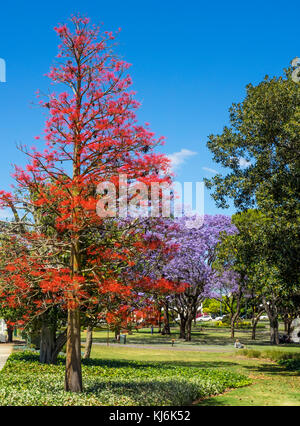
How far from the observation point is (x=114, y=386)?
54.1 feet

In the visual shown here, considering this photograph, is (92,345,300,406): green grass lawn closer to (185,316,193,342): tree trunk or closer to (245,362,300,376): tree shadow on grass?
(245,362,300,376): tree shadow on grass

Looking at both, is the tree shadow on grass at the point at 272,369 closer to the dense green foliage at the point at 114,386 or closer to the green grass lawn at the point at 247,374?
the green grass lawn at the point at 247,374

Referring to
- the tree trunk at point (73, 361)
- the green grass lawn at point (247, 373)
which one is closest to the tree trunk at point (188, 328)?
the green grass lawn at point (247, 373)

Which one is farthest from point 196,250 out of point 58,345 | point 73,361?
point 73,361

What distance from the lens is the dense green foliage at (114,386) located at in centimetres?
1377

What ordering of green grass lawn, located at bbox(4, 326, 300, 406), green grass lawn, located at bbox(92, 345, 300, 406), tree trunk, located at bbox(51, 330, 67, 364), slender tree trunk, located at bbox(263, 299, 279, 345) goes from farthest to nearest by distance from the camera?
slender tree trunk, located at bbox(263, 299, 279, 345) < tree trunk, located at bbox(51, 330, 67, 364) < green grass lawn, located at bbox(92, 345, 300, 406) < green grass lawn, located at bbox(4, 326, 300, 406)

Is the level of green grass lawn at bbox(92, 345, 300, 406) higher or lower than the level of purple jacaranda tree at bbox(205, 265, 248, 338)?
lower

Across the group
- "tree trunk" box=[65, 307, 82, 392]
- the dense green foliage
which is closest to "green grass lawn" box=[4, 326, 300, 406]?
the dense green foliage

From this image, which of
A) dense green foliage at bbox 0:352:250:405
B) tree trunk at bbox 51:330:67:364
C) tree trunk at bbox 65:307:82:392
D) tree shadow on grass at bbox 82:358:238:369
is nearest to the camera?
dense green foliage at bbox 0:352:250:405

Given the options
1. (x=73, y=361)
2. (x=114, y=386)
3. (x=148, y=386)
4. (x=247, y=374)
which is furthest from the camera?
(x=247, y=374)

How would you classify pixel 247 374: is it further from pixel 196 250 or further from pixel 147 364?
pixel 196 250

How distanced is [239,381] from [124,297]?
984 centimetres

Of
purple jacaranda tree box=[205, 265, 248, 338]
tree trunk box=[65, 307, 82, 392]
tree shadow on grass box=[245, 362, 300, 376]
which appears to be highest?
purple jacaranda tree box=[205, 265, 248, 338]

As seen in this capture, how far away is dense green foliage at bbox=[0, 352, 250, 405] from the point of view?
45.2 ft
